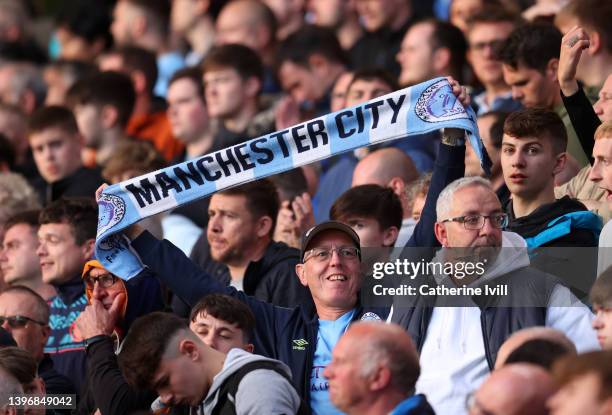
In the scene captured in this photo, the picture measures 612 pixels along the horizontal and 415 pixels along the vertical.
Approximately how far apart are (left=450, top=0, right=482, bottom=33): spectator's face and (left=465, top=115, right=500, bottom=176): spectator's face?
3.24 m

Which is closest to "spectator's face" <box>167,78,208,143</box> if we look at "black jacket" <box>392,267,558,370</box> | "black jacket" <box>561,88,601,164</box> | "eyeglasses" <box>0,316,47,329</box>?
"eyeglasses" <box>0,316,47,329</box>

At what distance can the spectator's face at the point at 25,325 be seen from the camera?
9.55m

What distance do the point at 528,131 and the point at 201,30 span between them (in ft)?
25.9

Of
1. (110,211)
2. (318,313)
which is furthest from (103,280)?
(318,313)

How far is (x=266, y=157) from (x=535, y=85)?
2.37m

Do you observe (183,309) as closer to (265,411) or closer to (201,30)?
(265,411)

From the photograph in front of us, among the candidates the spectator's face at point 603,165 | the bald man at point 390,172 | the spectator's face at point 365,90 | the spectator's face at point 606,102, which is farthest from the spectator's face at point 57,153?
the spectator's face at point 603,165

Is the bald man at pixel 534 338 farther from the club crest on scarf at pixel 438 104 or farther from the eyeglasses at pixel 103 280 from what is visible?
the eyeglasses at pixel 103 280

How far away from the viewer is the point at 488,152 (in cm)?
1016

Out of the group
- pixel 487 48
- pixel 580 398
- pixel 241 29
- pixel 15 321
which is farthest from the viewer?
pixel 241 29

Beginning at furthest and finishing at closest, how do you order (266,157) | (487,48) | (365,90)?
(487,48) → (365,90) → (266,157)

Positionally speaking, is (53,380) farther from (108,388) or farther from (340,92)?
(340,92)

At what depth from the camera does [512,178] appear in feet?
29.8

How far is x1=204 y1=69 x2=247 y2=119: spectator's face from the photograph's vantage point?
1345 centimetres
